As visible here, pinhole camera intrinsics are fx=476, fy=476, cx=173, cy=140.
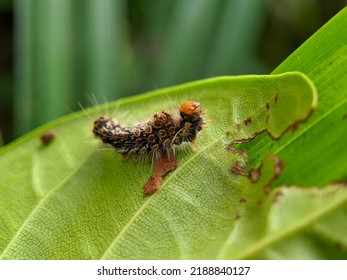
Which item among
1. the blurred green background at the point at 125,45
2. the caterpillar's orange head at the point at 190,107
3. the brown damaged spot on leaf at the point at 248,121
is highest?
the brown damaged spot on leaf at the point at 248,121

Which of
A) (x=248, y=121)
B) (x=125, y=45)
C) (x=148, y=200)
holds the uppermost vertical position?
(x=248, y=121)

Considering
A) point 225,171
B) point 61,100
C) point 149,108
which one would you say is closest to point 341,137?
point 225,171

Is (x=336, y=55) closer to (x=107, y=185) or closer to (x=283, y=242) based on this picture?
(x=283, y=242)

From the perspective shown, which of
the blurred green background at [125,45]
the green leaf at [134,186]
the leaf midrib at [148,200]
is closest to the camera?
the green leaf at [134,186]

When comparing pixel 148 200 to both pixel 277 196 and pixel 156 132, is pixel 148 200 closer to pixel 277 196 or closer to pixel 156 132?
pixel 156 132

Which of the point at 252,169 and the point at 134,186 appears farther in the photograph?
the point at 134,186

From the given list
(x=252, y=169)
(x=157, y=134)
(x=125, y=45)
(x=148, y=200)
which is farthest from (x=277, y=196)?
(x=125, y=45)

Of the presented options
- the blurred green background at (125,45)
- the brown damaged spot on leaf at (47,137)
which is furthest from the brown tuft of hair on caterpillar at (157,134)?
the blurred green background at (125,45)

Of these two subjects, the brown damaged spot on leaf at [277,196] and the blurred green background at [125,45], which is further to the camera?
the blurred green background at [125,45]

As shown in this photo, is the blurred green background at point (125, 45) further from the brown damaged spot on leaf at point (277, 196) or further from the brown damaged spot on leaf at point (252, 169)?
the brown damaged spot on leaf at point (277, 196)
